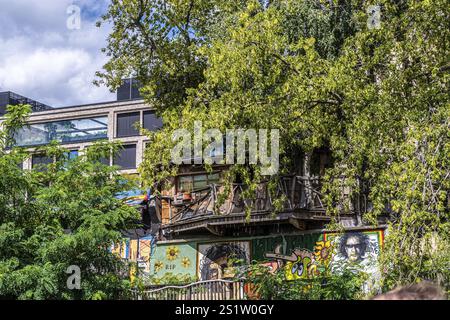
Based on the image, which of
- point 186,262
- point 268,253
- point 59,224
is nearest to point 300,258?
point 268,253

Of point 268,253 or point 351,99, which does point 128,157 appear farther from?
point 351,99

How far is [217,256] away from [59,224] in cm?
825

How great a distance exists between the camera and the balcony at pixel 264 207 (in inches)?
969

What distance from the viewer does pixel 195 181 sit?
94.2 ft

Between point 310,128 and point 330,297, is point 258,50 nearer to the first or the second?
point 310,128

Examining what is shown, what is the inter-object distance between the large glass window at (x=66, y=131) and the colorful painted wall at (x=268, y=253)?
25.6 m

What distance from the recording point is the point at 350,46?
69.9 feet

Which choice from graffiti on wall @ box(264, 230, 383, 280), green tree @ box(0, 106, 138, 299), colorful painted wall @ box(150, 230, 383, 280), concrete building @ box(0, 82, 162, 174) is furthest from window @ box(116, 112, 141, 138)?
green tree @ box(0, 106, 138, 299)

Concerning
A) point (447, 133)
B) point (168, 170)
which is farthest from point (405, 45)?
point (168, 170)

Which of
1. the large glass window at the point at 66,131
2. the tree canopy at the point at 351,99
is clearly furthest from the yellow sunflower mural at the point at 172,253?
the large glass window at the point at 66,131

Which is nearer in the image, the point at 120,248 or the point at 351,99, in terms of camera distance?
the point at 351,99

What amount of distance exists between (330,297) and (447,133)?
462 centimetres

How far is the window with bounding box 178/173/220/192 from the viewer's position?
28438mm

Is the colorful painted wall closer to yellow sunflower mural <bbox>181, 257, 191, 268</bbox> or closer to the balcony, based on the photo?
yellow sunflower mural <bbox>181, 257, 191, 268</bbox>
